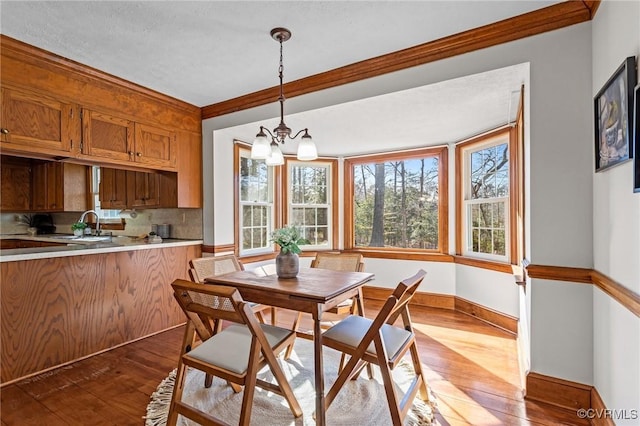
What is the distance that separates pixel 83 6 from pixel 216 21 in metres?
0.75

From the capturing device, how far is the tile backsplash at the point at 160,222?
11.9 feet

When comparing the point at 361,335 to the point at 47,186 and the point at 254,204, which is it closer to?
the point at 254,204

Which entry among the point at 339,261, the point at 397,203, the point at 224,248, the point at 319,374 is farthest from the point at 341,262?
the point at 397,203

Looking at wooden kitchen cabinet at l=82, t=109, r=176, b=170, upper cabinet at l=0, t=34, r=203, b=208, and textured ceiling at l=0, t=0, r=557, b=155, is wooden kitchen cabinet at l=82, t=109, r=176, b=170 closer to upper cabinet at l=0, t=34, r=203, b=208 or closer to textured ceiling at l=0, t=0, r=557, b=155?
upper cabinet at l=0, t=34, r=203, b=208

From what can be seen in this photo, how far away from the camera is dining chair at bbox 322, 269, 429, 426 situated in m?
1.54

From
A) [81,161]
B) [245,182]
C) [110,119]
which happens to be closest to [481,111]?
[245,182]

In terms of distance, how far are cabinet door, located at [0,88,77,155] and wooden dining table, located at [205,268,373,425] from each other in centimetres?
167

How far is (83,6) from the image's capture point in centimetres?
182

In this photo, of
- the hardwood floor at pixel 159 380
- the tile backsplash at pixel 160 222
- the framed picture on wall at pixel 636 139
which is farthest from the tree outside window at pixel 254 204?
the framed picture on wall at pixel 636 139

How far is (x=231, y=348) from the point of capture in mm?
1671

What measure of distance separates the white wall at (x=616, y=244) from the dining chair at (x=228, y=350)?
158cm

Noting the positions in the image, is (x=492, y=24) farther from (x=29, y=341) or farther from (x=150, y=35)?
(x=29, y=341)

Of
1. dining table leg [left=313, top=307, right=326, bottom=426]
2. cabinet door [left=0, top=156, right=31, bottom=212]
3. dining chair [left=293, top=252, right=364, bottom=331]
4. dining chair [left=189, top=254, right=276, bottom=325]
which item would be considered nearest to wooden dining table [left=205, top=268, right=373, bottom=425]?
dining table leg [left=313, top=307, right=326, bottom=426]

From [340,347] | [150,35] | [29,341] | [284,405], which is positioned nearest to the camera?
[340,347]
